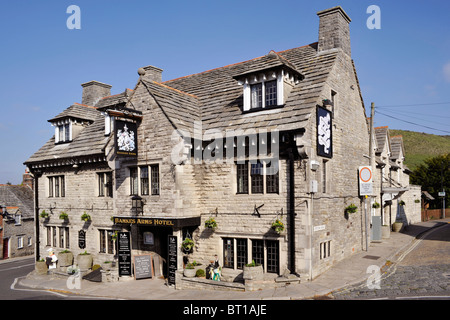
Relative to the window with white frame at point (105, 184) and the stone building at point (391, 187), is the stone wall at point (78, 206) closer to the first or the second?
the window with white frame at point (105, 184)

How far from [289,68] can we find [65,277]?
1699 centimetres

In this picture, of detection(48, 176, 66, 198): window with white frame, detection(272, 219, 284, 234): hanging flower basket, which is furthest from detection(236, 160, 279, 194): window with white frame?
detection(48, 176, 66, 198): window with white frame

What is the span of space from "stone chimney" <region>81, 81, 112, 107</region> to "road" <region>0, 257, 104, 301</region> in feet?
44.3

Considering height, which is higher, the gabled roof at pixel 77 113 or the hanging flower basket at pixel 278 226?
the gabled roof at pixel 77 113

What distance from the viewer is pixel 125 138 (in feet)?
55.9

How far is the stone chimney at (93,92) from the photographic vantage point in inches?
1126

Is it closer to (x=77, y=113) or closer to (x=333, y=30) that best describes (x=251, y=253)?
(x=333, y=30)

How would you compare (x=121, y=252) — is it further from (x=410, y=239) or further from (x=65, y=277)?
(x=410, y=239)

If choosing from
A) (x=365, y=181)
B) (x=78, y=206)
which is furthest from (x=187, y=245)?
(x=365, y=181)

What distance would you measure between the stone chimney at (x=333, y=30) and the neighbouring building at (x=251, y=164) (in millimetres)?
57

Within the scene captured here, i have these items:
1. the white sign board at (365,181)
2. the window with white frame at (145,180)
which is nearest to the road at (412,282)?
the white sign board at (365,181)

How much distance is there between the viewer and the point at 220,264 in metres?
16.4

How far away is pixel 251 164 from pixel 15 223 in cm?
2886
